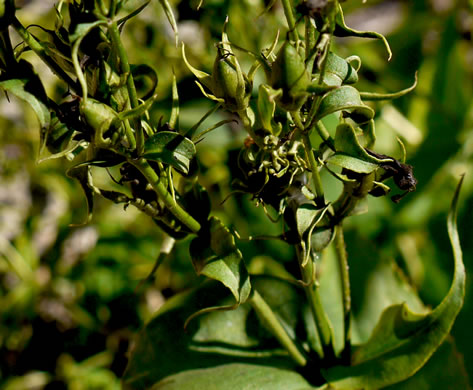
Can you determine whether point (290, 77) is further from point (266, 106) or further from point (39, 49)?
point (39, 49)

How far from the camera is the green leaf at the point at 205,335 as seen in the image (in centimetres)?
71

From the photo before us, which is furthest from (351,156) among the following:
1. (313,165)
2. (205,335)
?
(205,335)

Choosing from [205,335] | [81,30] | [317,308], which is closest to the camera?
[81,30]

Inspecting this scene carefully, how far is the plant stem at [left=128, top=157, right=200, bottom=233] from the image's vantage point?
468 millimetres

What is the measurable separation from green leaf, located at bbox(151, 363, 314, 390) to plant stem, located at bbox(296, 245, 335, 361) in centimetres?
5

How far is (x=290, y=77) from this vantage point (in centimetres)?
39

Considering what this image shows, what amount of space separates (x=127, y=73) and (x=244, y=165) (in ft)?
0.42

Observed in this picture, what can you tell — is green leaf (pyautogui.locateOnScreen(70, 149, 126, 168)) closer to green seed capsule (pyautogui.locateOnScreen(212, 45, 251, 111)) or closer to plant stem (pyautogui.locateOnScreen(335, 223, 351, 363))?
green seed capsule (pyautogui.locateOnScreen(212, 45, 251, 111))

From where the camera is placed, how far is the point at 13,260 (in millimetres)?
1244

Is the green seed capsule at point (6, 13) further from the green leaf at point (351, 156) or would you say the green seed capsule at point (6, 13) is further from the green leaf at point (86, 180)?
the green leaf at point (351, 156)

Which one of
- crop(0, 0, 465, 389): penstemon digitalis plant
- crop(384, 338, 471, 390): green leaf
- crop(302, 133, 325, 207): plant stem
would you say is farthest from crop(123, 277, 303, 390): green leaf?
crop(302, 133, 325, 207): plant stem

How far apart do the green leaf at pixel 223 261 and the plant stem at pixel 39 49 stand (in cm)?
18

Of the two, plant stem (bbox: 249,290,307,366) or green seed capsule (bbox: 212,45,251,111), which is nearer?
green seed capsule (bbox: 212,45,251,111)

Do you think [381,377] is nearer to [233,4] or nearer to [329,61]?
[329,61]
